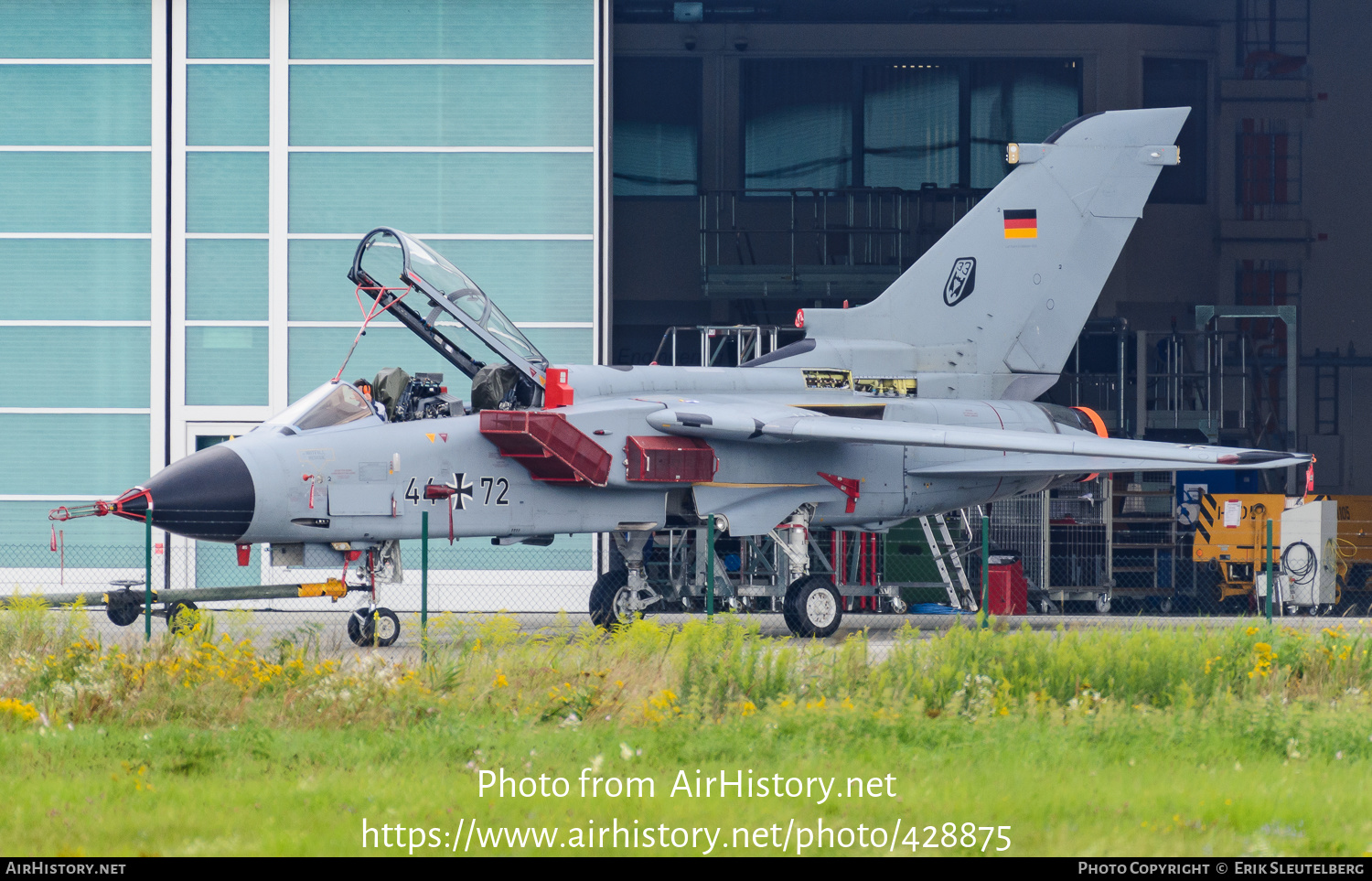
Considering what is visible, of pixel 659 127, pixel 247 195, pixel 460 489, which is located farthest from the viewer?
pixel 659 127

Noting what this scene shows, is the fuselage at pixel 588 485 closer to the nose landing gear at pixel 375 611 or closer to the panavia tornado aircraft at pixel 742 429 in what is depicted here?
the panavia tornado aircraft at pixel 742 429

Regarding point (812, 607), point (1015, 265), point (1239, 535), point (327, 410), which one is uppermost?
point (1015, 265)

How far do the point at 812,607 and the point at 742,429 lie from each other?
2346 millimetres

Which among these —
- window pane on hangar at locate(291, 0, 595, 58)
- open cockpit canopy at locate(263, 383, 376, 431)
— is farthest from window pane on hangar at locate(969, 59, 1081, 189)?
open cockpit canopy at locate(263, 383, 376, 431)

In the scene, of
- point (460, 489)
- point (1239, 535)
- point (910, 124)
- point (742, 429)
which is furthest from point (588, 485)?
point (910, 124)

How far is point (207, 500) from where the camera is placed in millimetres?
12180

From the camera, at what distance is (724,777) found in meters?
7.33

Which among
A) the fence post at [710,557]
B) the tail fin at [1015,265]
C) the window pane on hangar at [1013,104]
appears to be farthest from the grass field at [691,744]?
the window pane on hangar at [1013,104]

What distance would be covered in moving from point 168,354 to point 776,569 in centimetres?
911

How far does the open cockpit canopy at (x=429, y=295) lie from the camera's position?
13.4 m

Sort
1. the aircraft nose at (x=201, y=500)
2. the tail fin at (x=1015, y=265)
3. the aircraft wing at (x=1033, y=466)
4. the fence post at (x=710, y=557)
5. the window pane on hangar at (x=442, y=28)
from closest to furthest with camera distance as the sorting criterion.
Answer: the aircraft nose at (x=201, y=500)
the fence post at (x=710, y=557)
the aircraft wing at (x=1033, y=466)
the tail fin at (x=1015, y=265)
the window pane on hangar at (x=442, y=28)

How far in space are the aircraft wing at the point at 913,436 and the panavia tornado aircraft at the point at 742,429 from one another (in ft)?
0.11

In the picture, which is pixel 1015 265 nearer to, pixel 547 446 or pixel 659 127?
pixel 547 446
